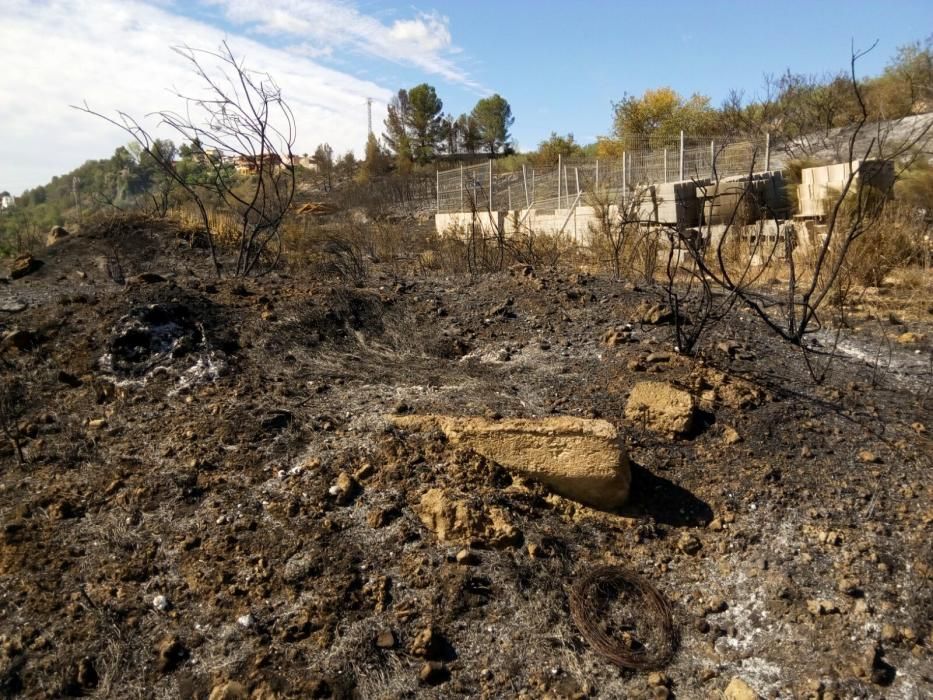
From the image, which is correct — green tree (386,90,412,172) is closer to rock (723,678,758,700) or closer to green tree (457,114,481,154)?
green tree (457,114,481,154)

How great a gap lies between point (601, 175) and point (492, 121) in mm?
25227

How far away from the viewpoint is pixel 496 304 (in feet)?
17.9

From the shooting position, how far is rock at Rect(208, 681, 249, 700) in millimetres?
2273

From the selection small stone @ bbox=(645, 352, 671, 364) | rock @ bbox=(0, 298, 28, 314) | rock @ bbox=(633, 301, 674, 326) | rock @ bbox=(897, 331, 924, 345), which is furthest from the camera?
rock @ bbox=(0, 298, 28, 314)

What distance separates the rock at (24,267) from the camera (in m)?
9.20

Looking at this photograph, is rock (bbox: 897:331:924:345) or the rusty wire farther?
rock (bbox: 897:331:924:345)

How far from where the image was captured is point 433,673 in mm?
2396

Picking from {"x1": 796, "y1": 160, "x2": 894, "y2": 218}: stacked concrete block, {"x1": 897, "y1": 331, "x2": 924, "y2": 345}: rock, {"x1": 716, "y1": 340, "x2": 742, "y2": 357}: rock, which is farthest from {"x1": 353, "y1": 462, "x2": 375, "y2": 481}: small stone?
{"x1": 796, "y1": 160, "x2": 894, "y2": 218}: stacked concrete block

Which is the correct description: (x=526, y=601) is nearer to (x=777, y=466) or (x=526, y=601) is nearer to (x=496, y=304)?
(x=777, y=466)

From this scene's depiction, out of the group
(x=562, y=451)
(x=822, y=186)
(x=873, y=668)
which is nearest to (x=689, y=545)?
(x=562, y=451)

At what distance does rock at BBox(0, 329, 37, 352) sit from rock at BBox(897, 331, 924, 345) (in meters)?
6.24

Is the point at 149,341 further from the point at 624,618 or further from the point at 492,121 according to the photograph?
the point at 492,121

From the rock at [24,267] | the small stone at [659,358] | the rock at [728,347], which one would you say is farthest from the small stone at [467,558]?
the rock at [24,267]

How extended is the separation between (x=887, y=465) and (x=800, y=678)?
134 centimetres
